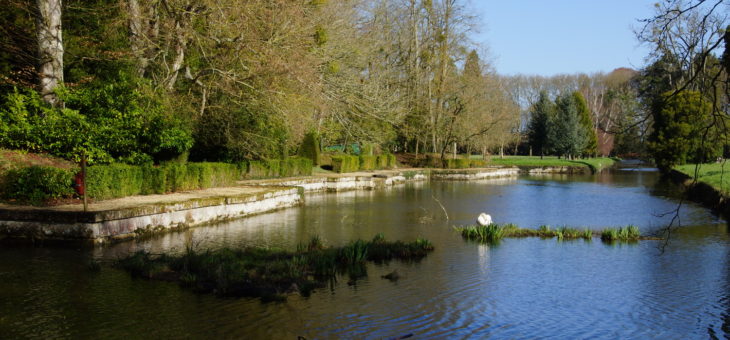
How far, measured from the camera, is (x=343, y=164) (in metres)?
28.6

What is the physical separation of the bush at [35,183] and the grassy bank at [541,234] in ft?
26.1

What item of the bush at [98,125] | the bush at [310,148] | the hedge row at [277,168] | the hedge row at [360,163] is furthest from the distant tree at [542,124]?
the bush at [98,125]

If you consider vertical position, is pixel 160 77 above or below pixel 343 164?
above

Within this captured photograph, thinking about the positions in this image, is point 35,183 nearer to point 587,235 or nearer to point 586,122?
point 587,235

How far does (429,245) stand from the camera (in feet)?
36.0

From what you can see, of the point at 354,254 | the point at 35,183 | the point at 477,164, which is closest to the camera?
the point at 354,254

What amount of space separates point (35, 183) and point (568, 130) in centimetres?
5083

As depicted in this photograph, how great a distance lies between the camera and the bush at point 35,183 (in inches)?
446

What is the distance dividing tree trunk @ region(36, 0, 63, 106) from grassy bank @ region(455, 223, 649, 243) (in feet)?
33.6

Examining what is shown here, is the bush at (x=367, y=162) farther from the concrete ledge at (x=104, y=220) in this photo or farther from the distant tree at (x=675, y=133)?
the concrete ledge at (x=104, y=220)

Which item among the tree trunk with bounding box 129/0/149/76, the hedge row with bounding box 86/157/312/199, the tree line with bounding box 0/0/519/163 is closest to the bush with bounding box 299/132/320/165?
the tree line with bounding box 0/0/519/163

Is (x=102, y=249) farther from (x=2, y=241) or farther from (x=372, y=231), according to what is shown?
(x=372, y=231)

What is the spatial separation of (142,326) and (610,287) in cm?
621

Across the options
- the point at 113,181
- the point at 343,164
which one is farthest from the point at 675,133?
the point at 113,181
